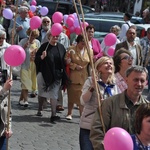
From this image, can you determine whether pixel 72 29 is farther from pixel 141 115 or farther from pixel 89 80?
pixel 141 115

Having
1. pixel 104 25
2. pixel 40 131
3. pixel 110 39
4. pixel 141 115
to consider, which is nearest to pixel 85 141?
pixel 141 115

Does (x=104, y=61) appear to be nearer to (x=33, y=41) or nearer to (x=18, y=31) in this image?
(x=33, y=41)

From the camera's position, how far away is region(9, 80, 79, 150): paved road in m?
7.80

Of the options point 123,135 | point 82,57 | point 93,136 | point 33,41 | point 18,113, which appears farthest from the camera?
point 33,41

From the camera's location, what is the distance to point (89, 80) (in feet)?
17.8

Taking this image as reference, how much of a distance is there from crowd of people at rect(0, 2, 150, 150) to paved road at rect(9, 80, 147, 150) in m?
0.19

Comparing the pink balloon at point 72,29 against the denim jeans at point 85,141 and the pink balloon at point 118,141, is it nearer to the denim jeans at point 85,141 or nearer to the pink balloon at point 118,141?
the denim jeans at point 85,141

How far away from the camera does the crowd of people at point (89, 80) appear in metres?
4.32

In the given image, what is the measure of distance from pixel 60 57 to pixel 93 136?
16.1ft

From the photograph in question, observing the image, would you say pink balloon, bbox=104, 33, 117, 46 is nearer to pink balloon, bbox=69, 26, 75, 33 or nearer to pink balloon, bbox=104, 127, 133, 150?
pink balloon, bbox=69, 26, 75, 33

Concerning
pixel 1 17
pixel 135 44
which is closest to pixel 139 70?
pixel 135 44

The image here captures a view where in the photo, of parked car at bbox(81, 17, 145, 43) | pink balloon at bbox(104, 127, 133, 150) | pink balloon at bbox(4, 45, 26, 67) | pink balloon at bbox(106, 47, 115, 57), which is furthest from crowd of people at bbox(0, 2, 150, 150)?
parked car at bbox(81, 17, 145, 43)

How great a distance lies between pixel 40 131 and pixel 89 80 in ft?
11.2

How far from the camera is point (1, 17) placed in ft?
50.1
